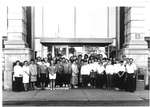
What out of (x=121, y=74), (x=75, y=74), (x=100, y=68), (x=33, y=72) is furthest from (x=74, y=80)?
(x=121, y=74)

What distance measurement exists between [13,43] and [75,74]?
3.49 meters

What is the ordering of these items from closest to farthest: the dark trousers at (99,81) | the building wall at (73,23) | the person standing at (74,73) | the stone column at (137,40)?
1. the person standing at (74,73)
2. the dark trousers at (99,81)
3. the stone column at (137,40)
4. the building wall at (73,23)

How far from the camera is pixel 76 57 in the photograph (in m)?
20.7

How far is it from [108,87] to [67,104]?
6036 millimetres

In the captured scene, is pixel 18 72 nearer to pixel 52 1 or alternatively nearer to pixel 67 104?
pixel 67 104

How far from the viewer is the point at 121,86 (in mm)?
18828

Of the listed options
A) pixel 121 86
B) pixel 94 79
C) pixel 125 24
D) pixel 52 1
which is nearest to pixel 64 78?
pixel 94 79

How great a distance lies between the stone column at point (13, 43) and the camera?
1921cm

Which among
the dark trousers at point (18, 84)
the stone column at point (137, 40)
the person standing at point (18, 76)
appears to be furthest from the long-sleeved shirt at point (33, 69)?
the stone column at point (137, 40)

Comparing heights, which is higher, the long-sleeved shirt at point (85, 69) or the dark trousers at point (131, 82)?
the long-sleeved shirt at point (85, 69)

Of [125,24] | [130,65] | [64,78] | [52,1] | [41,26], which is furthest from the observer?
[41,26]

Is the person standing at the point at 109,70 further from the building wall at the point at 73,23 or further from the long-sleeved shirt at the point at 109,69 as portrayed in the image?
the building wall at the point at 73,23

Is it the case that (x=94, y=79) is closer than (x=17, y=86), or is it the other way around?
(x=17, y=86)

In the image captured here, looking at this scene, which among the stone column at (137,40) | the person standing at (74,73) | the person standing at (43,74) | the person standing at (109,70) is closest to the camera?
the person standing at (43,74)
